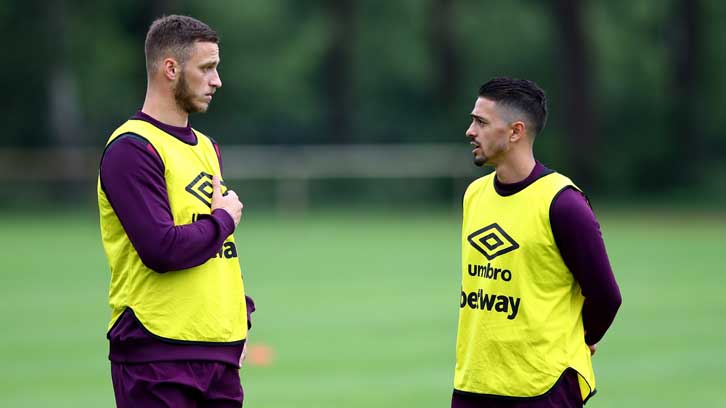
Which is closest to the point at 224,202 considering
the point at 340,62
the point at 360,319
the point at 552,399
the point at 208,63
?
the point at 208,63

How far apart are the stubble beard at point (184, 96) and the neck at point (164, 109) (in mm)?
18

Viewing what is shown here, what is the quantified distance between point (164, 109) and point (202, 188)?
14.0 inches

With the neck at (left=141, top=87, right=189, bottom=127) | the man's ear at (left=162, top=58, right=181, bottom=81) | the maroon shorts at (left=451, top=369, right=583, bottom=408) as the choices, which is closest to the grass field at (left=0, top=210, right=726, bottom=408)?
the maroon shorts at (left=451, top=369, right=583, bottom=408)

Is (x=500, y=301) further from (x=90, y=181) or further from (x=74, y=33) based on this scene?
(x=74, y=33)

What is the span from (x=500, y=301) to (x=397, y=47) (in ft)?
161

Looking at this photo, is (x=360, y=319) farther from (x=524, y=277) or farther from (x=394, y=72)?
(x=394, y=72)

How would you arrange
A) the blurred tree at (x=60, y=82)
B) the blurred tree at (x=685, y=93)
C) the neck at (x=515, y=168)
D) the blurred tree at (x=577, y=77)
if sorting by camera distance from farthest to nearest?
the blurred tree at (x=60, y=82) < the blurred tree at (x=685, y=93) < the blurred tree at (x=577, y=77) < the neck at (x=515, y=168)

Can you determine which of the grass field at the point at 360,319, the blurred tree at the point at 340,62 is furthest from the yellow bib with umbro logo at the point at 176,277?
the blurred tree at the point at 340,62

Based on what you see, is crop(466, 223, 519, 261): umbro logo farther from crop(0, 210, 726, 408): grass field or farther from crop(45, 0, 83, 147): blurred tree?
crop(45, 0, 83, 147): blurred tree

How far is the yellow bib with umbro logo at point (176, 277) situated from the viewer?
4777mm

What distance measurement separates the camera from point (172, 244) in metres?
4.62

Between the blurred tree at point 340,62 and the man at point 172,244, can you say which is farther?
the blurred tree at point 340,62

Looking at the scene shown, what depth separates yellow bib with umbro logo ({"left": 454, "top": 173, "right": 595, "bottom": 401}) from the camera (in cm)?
501

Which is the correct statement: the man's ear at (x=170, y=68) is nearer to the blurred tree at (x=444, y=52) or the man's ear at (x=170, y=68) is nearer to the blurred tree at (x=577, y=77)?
the blurred tree at (x=577, y=77)
